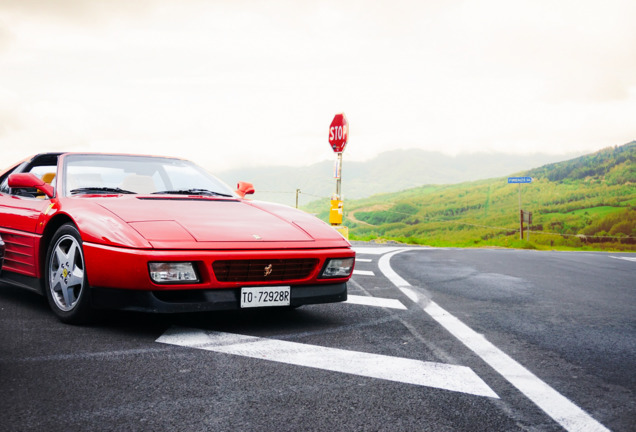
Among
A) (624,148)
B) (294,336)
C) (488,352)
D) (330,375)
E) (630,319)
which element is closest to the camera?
(330,375)

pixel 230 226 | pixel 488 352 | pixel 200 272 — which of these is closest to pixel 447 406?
pixel 488 352

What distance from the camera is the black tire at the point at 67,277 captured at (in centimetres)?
383

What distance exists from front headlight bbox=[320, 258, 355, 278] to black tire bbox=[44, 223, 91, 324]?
5.27 feet

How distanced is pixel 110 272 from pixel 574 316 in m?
3.73

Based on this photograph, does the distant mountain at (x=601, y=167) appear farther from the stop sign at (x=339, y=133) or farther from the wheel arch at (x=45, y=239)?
the wheel arch at (x=45, y=239)

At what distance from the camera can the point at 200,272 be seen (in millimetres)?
3613

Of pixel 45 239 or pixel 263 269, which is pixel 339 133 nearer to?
pixel 45 239

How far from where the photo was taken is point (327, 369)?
3059mm

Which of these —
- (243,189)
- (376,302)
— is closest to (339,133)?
(243,189)

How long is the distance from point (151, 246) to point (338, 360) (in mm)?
1322

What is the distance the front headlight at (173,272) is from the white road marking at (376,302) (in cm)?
200

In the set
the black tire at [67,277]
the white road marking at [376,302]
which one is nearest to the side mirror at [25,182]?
the black tire at [67,277]

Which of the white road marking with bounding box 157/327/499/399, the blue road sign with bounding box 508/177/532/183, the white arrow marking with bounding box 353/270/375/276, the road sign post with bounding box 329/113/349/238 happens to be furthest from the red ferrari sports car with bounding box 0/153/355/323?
the blue road sign with bounding box 508/177/532/183

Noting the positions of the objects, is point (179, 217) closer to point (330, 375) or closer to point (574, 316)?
point (330, 375)
